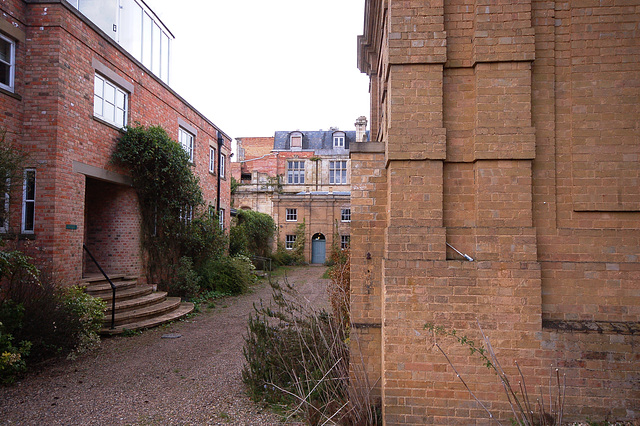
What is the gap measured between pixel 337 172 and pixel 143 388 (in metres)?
35.1

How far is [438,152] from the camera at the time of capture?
4.27 metres

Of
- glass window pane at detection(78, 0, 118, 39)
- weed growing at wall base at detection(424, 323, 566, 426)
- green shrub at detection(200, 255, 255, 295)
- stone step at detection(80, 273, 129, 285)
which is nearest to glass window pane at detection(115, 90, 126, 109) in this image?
glass window pane at detection(78, 0, 118, 39)

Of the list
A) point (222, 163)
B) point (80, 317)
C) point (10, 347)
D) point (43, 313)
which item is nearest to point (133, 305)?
point (80, 317)

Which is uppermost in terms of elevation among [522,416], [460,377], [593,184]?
[593,184]

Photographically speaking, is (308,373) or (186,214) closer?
(308,373)

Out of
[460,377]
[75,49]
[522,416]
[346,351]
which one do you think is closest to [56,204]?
[75,49]

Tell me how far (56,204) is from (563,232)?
8490mm

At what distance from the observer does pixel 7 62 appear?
7.75m

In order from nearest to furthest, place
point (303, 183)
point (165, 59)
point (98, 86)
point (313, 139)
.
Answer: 1. point (98, 86)
2. point (165, 59)
3. point (303, 183)
4. point (313, 139)

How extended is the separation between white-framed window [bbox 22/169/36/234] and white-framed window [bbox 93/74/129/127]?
7.36ft

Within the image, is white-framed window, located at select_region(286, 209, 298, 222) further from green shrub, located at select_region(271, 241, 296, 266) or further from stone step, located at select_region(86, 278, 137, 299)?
stone step, located at select_region(86, 278, 137, 299)

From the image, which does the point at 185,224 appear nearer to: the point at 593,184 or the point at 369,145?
the point at 369,145

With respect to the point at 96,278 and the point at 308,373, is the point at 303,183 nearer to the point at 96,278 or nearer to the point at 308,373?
the point at 96,278

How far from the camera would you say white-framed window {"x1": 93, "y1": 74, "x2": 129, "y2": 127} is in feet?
31.2
